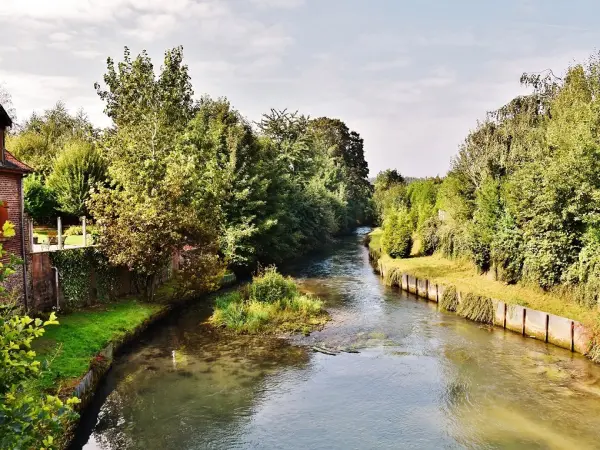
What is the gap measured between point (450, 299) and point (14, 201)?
22.4 metres

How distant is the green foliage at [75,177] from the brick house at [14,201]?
18.6m

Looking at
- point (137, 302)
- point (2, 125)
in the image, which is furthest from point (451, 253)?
point (2, 125)

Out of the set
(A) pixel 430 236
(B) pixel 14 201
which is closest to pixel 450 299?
(A) pixel 430 236

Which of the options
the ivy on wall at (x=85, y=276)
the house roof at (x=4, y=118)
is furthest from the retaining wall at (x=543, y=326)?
the house roof at (x=4, y=118)

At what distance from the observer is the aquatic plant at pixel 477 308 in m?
26.0

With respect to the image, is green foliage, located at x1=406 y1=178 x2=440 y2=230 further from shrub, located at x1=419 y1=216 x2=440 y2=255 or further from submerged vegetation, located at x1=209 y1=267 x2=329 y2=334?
submerged vegetation, located at x1=209 y1=267 x2=329 y2=334

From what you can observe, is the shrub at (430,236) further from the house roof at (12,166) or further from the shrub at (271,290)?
the house roof at (12,166)

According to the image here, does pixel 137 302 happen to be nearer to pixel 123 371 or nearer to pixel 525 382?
pixel 123 371

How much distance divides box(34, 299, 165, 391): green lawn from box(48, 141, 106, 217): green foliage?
15.9 m

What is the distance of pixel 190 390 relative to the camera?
59.3 feet

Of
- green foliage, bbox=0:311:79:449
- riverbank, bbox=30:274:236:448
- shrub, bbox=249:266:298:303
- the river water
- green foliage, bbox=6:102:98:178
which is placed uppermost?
green foliage, bbox=6:102:98:178

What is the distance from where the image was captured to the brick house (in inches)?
813

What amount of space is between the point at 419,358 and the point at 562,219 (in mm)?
9551

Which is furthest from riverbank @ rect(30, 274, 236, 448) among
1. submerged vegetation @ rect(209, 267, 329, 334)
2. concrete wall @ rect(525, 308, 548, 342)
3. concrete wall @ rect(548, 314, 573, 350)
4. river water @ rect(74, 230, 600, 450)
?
concrete wall @ rect(548, 314, 573, 350)
